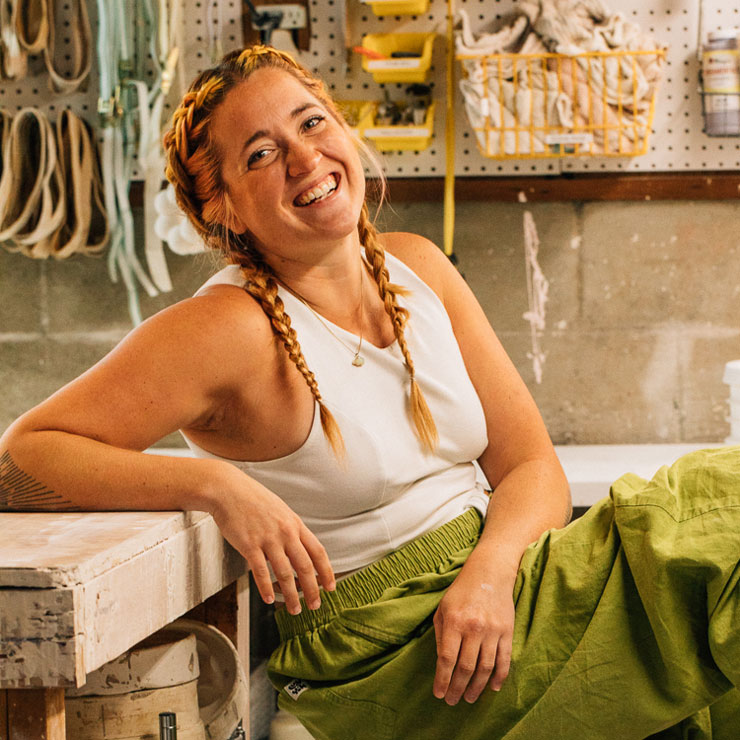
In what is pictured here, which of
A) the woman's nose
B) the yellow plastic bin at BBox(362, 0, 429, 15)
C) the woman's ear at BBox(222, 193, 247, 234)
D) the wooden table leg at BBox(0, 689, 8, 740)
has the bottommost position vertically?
the wooden table leg at BBox(0, 689, 8, 740)

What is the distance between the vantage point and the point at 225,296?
1.20m

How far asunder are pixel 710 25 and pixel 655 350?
0.81 meters

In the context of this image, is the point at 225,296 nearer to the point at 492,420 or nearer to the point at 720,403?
the point at 492,420

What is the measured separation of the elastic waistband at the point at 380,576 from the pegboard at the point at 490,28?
1358mm

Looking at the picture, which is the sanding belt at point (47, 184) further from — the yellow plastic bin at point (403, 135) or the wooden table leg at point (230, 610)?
the wooden table leg at point (230, 610)

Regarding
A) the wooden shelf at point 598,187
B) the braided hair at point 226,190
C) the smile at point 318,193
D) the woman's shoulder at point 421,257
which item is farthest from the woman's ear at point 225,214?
the wooden shelf at point 598,187

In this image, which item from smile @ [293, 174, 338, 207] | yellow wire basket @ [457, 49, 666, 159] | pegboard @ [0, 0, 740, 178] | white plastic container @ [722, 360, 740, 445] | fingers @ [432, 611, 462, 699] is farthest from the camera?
pegboard @ [0, 0, 740, 178]

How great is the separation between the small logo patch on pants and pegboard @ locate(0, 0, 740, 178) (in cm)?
153

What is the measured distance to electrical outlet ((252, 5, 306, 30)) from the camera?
2.35 meters

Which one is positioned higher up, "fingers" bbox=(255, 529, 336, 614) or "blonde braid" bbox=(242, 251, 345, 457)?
"blonde braid" bbox=(242, 251, 345, 457)

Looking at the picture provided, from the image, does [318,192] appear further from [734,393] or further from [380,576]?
[734,393]

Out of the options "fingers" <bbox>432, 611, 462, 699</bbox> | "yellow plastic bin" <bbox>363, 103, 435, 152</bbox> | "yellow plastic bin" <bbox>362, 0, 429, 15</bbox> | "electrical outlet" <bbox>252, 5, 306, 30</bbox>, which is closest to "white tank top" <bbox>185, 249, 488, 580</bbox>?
"fingers" <bbox>432, 611, 462, 699</bbox>

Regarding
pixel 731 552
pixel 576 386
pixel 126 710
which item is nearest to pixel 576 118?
pixel 576 386

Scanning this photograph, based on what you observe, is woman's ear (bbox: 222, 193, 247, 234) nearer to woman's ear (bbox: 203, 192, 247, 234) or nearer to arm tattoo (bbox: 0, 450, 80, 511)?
woman's ear (bbox: 203, 192, 247, 234)
